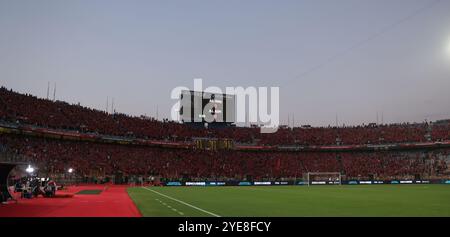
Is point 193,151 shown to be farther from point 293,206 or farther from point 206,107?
point 293,206

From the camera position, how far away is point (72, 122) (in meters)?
68.2

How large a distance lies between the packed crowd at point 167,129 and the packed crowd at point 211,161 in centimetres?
263

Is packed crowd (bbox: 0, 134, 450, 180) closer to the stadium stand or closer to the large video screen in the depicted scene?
the stadium stand

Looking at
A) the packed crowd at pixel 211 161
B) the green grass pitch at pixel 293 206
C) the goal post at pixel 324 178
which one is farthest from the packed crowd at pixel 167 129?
the green grass pitch at pixel 293 206

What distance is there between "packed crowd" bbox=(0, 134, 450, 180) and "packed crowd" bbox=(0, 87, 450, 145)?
263 centimetres

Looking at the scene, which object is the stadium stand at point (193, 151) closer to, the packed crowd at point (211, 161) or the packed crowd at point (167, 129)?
the packed crowd at point (167, 129)

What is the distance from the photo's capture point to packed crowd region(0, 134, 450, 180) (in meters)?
59.0

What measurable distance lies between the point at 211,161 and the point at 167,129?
1219 cm

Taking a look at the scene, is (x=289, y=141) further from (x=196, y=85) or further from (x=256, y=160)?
(x=196, y=85)

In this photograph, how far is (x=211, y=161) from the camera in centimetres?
8038

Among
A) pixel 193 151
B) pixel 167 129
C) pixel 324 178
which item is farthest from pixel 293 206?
pixel 167 129
